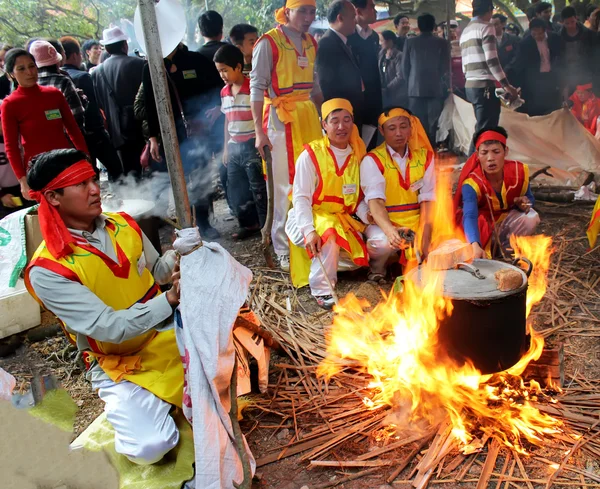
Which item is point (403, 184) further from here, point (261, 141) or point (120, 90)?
point (120, 90)

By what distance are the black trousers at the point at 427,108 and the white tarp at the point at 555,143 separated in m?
1.04

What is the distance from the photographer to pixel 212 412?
7.37 ft

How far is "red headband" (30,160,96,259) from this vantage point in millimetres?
2430

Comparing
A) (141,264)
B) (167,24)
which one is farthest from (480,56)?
(141,264)

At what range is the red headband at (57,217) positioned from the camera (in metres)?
2.43

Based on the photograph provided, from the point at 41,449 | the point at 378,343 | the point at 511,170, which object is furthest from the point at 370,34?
the point at 41,449

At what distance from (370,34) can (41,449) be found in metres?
6.10

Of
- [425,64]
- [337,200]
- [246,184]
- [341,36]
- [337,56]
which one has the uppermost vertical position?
[341,36]

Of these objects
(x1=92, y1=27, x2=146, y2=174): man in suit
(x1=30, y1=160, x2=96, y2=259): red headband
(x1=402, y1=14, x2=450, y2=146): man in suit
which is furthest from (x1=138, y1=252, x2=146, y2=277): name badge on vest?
(x1=402, y1=14, x2=450, y2=146): man in suit

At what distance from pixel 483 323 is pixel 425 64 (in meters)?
6.18

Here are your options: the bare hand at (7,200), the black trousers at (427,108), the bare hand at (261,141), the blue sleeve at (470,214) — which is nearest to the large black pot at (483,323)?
the blue sleeve at (470,214)

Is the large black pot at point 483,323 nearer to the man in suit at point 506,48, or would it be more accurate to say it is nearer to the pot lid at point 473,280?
the pot lid at point 473,280

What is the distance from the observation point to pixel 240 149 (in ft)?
18.9

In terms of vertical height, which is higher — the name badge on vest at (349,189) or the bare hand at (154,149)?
the bare hand at (154,149)
